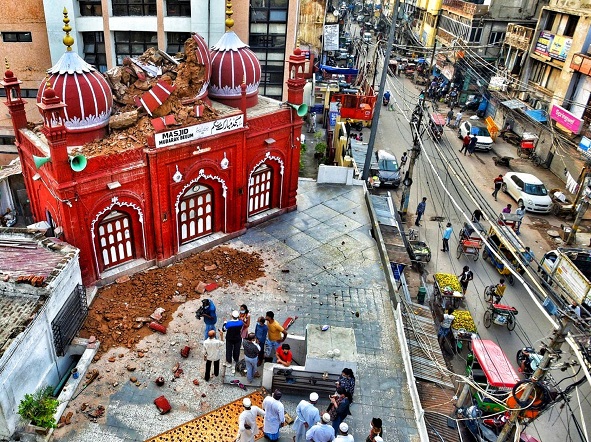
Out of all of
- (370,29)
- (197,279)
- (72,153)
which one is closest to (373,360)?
(197,279)

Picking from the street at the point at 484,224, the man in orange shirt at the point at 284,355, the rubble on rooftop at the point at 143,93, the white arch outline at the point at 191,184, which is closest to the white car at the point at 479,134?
the street at the point at 484,224

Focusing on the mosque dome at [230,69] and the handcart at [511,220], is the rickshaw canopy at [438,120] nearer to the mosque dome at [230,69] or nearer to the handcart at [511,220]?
the handcart at [511,220]

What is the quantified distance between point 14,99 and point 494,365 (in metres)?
17.9

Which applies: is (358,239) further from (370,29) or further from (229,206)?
(370,29)

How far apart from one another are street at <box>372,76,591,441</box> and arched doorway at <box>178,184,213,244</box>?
9155 millimetres

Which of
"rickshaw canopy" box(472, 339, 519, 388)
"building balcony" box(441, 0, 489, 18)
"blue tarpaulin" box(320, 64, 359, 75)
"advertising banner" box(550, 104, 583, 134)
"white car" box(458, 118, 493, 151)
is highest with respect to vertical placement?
"building balcony" box(441, 0, 489, 18)

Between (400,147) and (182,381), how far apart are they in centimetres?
2909

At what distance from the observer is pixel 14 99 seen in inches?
623

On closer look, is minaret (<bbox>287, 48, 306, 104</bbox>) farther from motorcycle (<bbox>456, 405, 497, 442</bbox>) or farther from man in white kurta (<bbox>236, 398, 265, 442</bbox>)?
man in white kurta (<bbox>236, 398, 265, 442</bbox>)

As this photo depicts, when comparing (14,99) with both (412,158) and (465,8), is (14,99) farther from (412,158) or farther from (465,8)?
(465,8)

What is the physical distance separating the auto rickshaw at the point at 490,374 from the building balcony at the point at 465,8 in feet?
128

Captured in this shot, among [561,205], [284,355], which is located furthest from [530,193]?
[284,355]

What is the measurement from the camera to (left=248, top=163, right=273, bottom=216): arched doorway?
2081 cm

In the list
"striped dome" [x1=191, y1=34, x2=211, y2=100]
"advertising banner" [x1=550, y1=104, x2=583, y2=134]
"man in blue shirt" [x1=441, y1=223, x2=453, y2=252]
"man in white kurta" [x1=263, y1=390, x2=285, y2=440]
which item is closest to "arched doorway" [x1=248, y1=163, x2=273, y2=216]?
"striped dome" [x1=191, y1=34, x2=211, y2=100]
